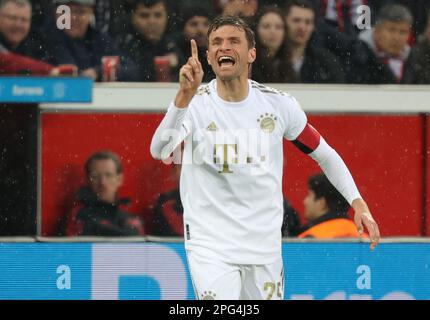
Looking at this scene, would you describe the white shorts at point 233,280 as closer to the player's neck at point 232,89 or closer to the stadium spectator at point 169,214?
the player's neck at point 232,89

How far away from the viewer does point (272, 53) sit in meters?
8.22

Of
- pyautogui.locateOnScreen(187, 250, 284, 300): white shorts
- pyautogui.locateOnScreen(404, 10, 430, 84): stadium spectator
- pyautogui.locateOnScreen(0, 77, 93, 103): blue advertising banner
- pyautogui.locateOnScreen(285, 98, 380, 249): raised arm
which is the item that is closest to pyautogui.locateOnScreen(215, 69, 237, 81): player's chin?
pyautogui.locateOnScreen(285, 98, 380, 249): raised arm

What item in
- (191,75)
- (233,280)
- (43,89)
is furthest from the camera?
(43,89)

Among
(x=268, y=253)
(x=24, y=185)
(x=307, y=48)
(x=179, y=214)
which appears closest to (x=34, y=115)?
(x=24, y=185)

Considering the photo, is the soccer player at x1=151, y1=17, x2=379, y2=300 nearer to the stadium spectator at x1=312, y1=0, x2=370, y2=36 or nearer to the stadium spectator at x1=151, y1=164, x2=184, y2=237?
the stadium spectator at x1=151, y1=164, x2=184, y2=237

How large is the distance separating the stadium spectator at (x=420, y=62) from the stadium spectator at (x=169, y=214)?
1.56 m

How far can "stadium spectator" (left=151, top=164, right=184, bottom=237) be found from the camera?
26.6ft

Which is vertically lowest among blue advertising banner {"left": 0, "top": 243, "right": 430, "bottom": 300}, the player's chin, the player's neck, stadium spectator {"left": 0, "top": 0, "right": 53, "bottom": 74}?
blue advertising banner {"left": 0, "top": 243, "right": 430, "bottom": 300}

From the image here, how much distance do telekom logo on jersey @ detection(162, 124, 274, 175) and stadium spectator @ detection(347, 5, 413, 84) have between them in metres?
2.04

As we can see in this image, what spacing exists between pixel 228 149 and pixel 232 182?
6.2 inches

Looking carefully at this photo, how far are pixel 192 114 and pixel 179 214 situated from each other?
6.34 feet

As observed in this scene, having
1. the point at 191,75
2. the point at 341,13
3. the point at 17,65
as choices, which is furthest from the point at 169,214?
the point at 191,75

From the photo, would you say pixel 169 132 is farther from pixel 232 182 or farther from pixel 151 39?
pixel 151 39

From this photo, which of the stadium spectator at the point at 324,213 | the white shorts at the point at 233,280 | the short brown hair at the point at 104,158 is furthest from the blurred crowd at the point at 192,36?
the white shorts at the point at 233,280
